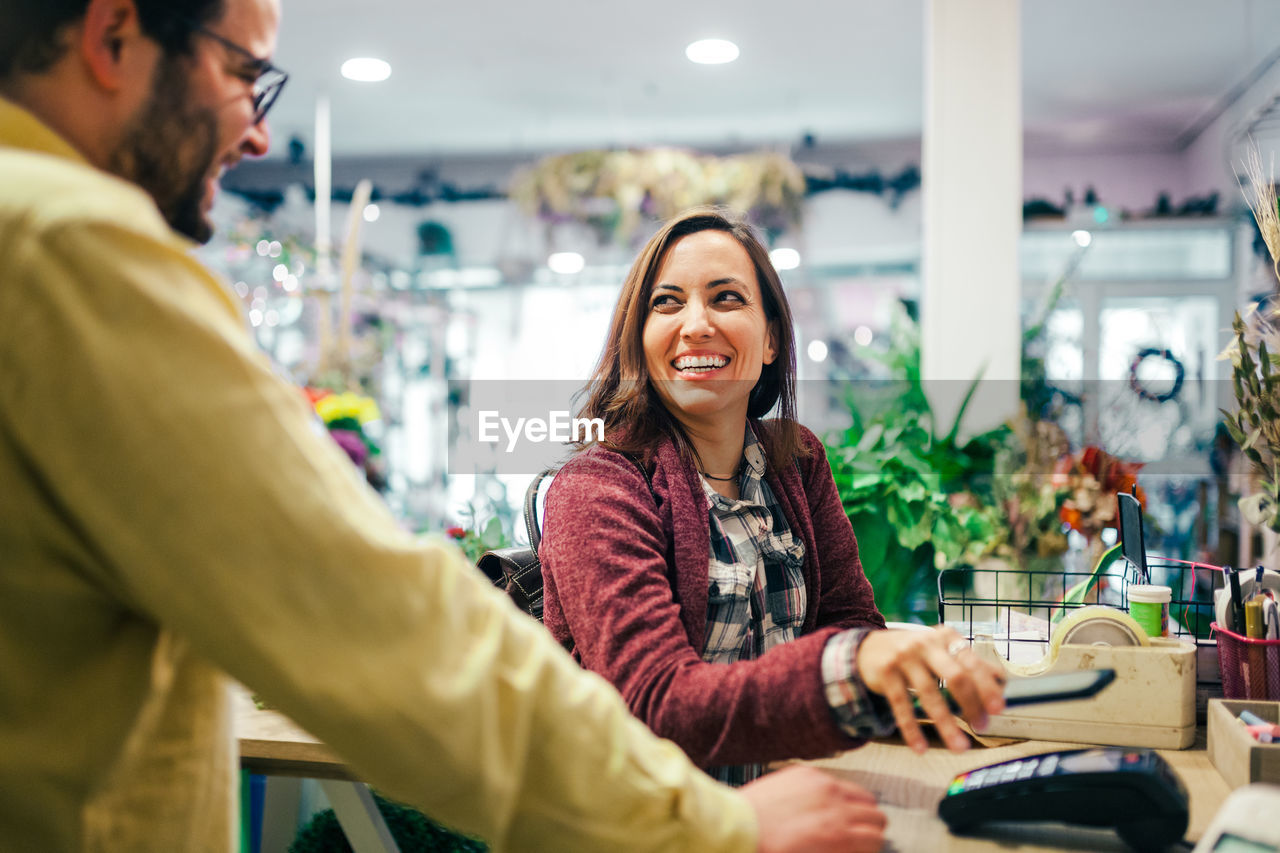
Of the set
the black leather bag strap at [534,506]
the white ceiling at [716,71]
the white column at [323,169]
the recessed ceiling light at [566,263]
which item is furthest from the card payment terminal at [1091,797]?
the recessed ceiling light at [566,263]

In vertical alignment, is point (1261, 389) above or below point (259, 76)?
below

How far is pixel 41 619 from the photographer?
470mm

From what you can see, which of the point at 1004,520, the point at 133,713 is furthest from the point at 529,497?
the point at 1004,520

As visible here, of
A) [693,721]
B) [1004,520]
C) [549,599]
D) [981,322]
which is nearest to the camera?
[693,721]

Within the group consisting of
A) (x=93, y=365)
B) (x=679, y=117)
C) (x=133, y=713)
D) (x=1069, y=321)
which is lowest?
(x=133, y=713)

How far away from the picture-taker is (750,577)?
1.18 metres

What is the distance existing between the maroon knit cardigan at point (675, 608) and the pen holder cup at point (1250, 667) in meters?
0.43

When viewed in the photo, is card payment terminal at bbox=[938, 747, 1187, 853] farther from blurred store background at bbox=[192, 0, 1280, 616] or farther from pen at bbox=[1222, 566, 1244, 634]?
blurred store background at bbox=[192, 0, 1280, 616]

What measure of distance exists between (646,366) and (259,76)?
0.78 metres

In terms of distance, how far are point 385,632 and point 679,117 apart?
5064 millimetres

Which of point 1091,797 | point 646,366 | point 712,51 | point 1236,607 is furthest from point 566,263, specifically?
point 1091,797

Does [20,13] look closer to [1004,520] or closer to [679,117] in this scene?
[1004,520]

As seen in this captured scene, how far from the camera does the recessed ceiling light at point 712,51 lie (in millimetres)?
4113
